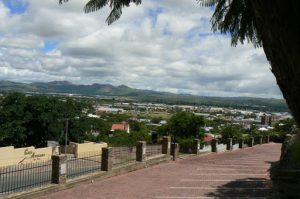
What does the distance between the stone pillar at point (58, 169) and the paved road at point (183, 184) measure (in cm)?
50

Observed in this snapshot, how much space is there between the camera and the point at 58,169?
17531 millimetres

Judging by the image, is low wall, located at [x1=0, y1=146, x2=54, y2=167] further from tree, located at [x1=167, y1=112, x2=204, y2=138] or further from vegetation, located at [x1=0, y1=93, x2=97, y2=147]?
tree, located at [x1=167, y1=112, x2=204, y2=138]

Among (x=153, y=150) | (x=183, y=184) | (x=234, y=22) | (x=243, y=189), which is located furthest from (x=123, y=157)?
(x=234, y=22)

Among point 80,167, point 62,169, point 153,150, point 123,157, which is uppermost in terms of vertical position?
point 62,169

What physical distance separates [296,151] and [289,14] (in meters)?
1.02

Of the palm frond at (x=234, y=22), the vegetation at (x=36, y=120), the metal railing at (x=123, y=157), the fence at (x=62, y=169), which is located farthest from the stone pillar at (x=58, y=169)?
the vegetation at (x=36, y=120)

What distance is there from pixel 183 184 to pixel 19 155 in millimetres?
16143

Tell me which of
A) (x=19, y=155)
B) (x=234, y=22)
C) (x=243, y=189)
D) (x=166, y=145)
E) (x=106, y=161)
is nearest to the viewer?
(x=234, y=22)

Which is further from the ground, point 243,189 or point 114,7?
point 114,7

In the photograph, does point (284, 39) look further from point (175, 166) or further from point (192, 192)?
point (175, 166)

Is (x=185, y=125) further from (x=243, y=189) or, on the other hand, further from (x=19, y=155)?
(x=243, y=189)

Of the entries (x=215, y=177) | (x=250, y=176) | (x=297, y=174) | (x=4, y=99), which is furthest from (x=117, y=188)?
(x=4, y=99)

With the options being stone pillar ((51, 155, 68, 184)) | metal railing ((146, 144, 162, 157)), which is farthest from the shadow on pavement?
metal railing ((146, 144, 162, 157))

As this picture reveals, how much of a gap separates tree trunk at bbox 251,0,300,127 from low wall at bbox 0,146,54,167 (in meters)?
30.3
